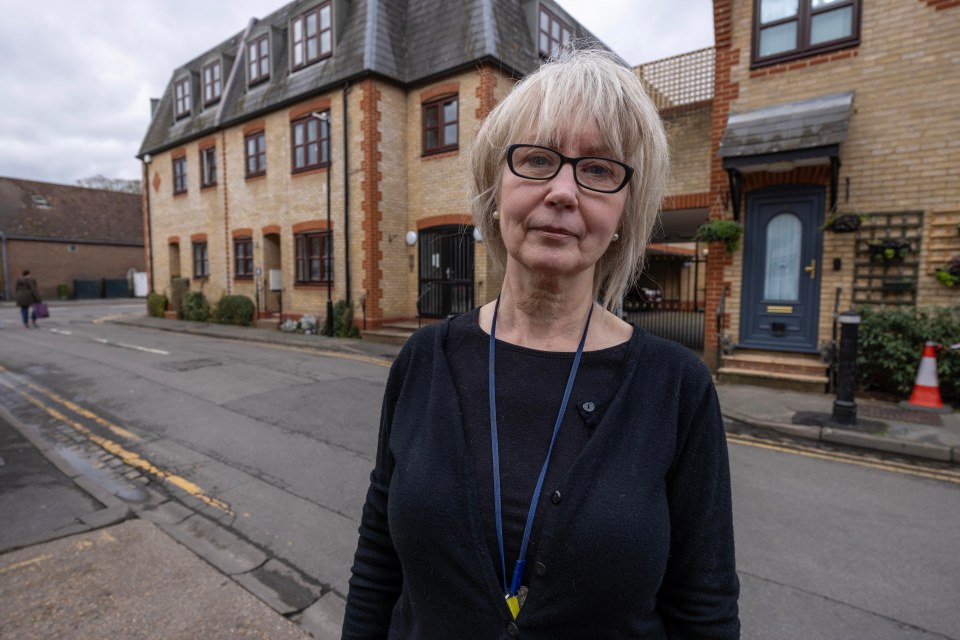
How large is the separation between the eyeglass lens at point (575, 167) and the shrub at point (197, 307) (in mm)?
19903

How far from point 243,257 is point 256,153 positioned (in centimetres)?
341

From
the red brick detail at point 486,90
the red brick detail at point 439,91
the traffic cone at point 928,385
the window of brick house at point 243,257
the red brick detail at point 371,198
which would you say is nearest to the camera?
the traffic cone at point 928,385

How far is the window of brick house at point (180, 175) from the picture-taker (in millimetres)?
19984

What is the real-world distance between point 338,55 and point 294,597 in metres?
14.4

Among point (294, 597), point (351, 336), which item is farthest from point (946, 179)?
point (351, 336)

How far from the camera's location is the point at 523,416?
128 centimetres

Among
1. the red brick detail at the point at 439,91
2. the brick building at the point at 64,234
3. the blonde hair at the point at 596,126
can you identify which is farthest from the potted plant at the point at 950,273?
the brick building at the point at 64,234

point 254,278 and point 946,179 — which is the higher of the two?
point 946,179

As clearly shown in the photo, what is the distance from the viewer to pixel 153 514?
156 inches

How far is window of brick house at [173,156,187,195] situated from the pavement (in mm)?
17037

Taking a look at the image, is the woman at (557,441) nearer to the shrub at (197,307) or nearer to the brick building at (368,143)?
the brick building at (368,143)

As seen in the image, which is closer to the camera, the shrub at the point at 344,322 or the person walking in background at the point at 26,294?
the shrub at the point at 344,322

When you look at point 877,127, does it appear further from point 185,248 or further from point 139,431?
point 185,248

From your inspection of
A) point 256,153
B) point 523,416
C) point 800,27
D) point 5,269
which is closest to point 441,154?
point 256,153
